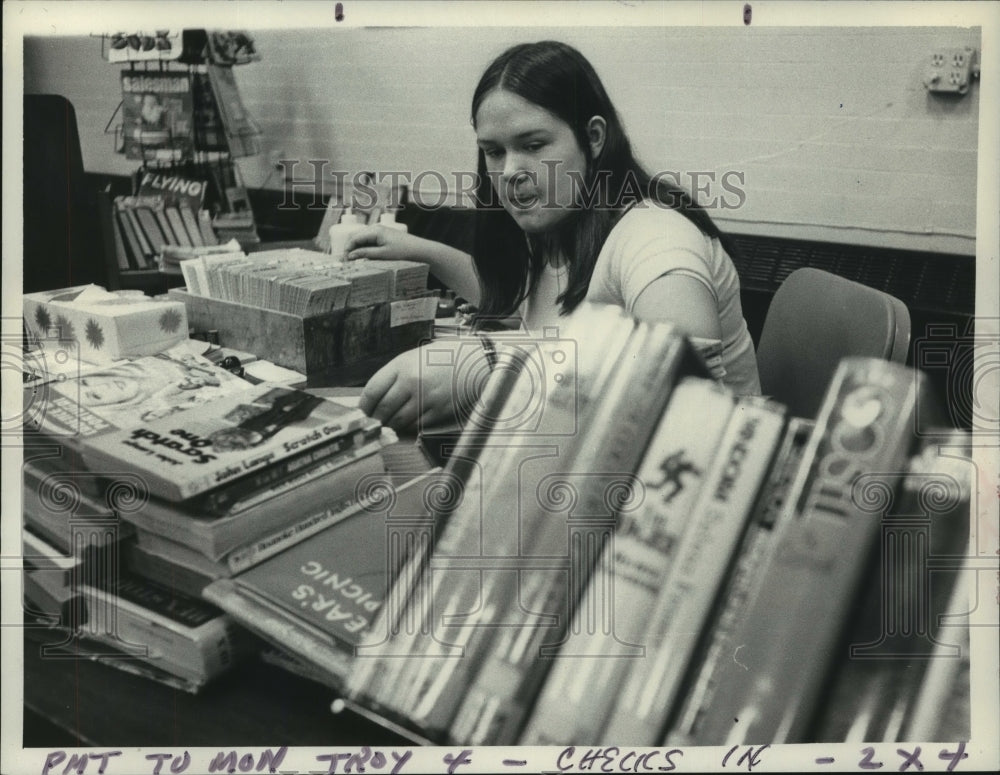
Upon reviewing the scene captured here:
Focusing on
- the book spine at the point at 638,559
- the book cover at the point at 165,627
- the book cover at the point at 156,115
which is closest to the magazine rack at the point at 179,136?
the book cover at the point at 156,115

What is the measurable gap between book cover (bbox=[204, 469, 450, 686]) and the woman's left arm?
422 mm

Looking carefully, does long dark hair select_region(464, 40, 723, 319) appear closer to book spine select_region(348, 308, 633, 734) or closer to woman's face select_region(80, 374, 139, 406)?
book spine select_region(348, 308, 633, 734)

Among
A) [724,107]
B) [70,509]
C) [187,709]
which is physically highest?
[724,107]

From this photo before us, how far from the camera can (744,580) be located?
1.33 metres

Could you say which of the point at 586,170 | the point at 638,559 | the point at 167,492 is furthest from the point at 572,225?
the point at 167,492

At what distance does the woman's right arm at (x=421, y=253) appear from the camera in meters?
1.53

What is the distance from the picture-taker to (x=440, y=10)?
4.89 feet

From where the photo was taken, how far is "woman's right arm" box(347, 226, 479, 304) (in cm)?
153

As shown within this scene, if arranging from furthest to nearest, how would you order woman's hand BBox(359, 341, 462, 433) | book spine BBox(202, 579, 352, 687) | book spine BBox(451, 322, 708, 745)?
woman's hand BBox(359, 341, 462, 433) → book spine BBox(451, 322, 708, 745) → book spine BBox(202, 579, 352, 687)

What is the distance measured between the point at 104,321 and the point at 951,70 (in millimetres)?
1430

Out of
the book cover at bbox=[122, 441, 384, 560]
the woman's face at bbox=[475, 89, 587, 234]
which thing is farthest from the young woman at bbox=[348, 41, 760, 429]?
the book cover at bbox=[122, 441, 384, 560]

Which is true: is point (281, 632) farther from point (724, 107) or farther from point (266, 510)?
point (724, 107)

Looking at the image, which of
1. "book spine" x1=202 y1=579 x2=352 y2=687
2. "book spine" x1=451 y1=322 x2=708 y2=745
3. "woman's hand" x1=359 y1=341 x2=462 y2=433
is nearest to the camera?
"book spine" x1=202 y1=579 x2=352 y2=687

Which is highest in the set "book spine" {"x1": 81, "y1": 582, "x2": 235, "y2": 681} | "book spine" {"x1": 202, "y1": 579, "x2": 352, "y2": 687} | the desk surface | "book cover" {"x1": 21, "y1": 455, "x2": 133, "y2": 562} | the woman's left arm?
the woman's left arm
